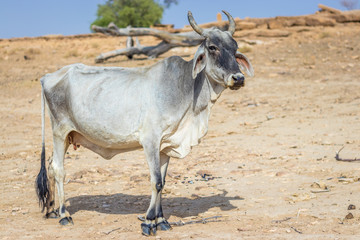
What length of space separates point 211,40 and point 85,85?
1365 mm

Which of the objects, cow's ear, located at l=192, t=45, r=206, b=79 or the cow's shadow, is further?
the cow's shadow

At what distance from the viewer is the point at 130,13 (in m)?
34.4

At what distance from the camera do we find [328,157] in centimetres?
744

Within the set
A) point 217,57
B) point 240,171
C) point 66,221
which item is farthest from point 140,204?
point 217,57

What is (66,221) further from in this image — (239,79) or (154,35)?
(154,35)

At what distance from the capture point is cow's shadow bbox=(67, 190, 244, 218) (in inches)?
215

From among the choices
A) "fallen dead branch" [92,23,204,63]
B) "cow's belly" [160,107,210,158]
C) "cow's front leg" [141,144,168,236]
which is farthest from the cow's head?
"fallen dead branch" [92,23,204,63]

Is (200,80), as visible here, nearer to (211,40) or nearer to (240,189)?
(211,40)

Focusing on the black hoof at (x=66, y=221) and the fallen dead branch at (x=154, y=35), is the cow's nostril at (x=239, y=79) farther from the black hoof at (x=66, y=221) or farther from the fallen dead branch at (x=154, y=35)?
the fallen dead branch at (x=154, y=35)

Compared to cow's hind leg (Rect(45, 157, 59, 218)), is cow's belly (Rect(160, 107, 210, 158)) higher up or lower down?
higher up

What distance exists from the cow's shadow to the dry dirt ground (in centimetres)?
1

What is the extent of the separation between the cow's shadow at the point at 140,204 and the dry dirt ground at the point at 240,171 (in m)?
0.01

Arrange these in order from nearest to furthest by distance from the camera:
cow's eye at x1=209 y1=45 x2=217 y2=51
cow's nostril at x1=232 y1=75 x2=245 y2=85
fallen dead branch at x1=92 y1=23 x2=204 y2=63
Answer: cow's nostril at x1=232 y1=75 x2=245 y2=85, cow's eye at x1=209 y1=45 x2=217 y2=51, fallen dead branch at x1=92 y1=23 x2=204 y2=63

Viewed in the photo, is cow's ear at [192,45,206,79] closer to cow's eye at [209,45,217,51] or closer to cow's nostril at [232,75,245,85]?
cow's eye at [209,45,217,51]
